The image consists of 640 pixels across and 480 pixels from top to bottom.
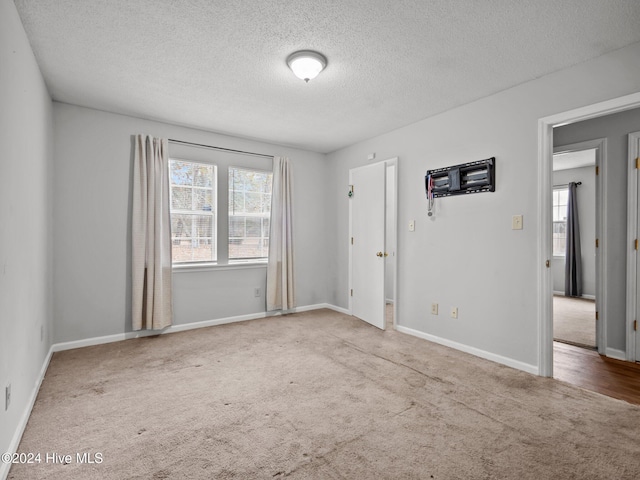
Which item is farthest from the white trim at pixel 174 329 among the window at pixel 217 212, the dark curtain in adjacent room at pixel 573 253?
the dark curtain in adjacent room at pixel 573 253

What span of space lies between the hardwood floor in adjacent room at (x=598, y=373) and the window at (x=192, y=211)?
161 inches

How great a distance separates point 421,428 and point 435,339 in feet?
6.04

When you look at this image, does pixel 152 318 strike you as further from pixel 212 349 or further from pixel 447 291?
pixel 447 291

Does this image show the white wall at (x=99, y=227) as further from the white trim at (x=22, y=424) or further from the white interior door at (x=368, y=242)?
the white interior door at (x=368, y=242)

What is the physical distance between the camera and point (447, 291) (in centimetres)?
371

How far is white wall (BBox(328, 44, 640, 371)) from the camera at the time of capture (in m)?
2.81

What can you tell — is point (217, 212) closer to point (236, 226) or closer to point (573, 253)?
point (236, 226)

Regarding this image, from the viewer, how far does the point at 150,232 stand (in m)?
3.93

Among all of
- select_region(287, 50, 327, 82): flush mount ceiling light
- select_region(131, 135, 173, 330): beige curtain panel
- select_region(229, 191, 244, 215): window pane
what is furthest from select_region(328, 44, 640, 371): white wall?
select_region(131, 135, 173, 330): beige curtain panel

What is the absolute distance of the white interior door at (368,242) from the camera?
4418 mm

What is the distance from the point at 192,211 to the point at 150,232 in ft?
2.05

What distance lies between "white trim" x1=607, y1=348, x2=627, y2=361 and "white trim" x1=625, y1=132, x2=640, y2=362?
3cm

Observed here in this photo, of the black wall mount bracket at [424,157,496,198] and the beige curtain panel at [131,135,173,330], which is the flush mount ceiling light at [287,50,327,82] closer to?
the black wall mount bracket at [424,157,496,198]

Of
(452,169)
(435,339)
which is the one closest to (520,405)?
(435,339)
